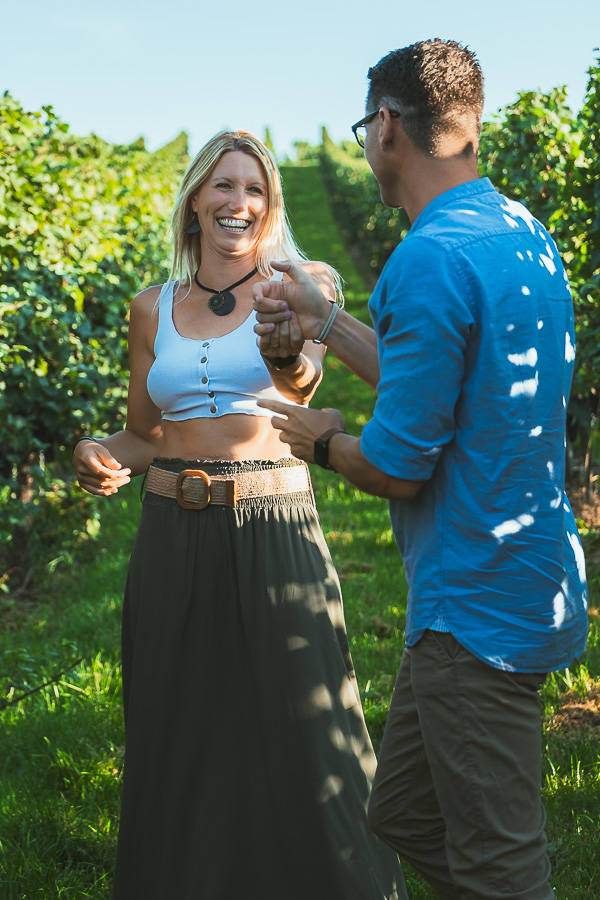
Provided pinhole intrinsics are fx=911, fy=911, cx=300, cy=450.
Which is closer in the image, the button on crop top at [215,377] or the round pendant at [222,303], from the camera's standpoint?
the button on crop top at [215,377]

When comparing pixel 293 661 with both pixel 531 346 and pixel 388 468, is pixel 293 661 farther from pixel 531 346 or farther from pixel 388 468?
pixel 531 346

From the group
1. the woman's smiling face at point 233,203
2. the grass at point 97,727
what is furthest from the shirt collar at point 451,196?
the grass at point 97,727

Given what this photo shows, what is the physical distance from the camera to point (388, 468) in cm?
169

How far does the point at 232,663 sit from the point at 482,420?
1.17 m

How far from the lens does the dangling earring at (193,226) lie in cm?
294

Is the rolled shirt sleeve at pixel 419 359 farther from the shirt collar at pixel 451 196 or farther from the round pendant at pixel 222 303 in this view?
the round pendant at pixel 222 303

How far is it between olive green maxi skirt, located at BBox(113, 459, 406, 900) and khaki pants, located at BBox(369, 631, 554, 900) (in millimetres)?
717

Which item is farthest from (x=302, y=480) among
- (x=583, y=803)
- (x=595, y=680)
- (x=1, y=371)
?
(x=1, y=371)

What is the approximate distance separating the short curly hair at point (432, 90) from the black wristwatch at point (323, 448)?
59cm

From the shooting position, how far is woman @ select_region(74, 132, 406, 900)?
8.09 ft

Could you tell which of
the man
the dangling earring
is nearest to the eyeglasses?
the man

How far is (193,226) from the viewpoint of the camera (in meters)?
2.94

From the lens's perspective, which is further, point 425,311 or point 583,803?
point 583,803

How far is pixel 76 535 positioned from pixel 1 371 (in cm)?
184
